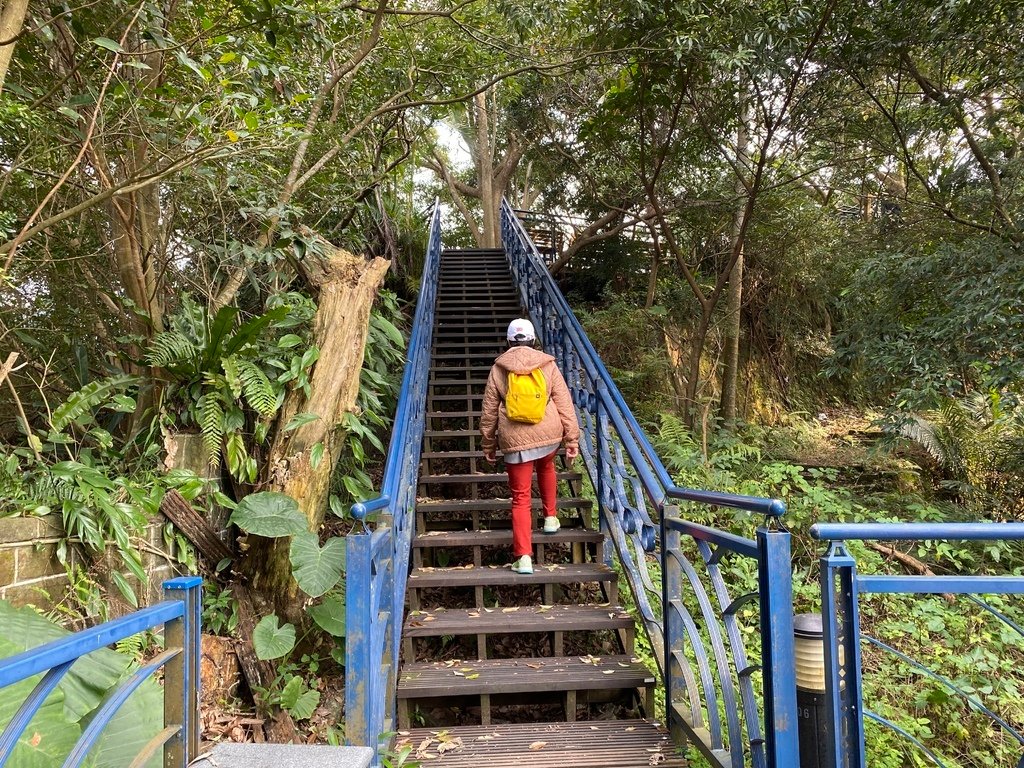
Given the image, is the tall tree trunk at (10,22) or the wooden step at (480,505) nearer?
the tall tree trunk at (10,22)

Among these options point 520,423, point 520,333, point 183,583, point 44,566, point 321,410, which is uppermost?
point 520,333

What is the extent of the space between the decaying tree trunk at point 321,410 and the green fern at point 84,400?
2.81ft

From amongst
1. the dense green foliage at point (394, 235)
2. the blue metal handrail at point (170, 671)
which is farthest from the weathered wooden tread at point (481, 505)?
the blue metal handrail at point (170, 671)

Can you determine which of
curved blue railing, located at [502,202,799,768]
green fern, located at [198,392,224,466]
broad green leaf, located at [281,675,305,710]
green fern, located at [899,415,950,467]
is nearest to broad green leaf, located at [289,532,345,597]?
broad green leaf, located at [281,675,305,710]

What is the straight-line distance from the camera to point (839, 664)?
1.64 m

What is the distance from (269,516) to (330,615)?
23.2 inches

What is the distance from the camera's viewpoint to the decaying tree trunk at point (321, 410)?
10.5ft

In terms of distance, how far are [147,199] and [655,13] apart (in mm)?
4015

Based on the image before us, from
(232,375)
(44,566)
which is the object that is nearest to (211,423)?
(232,375)

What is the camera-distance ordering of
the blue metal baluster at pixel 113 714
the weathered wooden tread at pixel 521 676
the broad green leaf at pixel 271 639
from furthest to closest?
the broad green leaf at pixel 271 639 < the weathered wooden tread at pixel 521 676 < the blue metal baluster at pixel 113 714

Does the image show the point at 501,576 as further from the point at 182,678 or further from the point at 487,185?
the point at 487,185

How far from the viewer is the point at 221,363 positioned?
10.7 ft

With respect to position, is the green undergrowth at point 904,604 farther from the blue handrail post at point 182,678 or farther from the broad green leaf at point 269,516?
the broad green leaf at point 269,516

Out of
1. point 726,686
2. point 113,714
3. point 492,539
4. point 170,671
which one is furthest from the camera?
point 492,539
